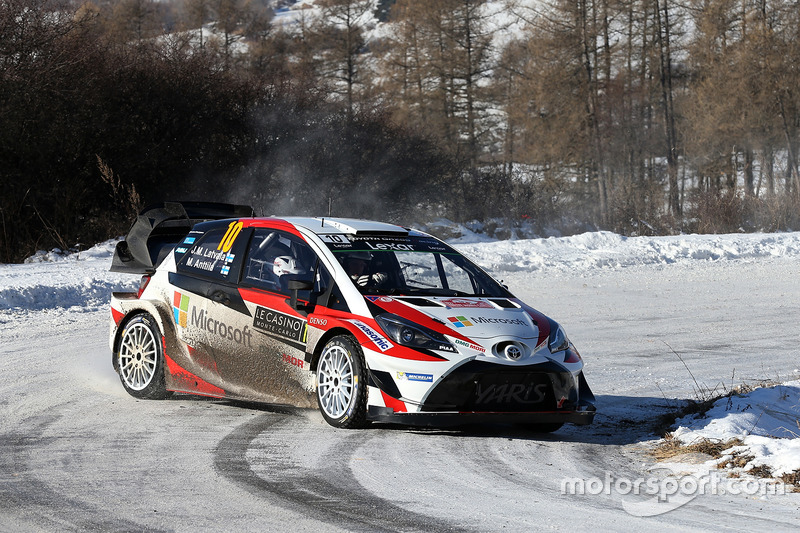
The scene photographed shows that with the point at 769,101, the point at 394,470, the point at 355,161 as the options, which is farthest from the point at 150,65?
the point at 769,101

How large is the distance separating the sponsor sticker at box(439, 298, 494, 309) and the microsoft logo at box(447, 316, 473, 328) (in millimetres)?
207

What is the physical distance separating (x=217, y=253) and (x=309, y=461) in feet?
8.65

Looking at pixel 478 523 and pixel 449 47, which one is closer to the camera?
pixel 478 523

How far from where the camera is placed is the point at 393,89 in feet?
132

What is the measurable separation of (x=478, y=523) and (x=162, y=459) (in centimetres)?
218

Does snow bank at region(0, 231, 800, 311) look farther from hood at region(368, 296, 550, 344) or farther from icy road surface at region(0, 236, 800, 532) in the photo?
hood at region(368, 296, 550, 344)

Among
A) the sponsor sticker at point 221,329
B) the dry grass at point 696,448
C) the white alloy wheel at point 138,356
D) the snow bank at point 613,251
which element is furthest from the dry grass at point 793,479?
the snow bank at point 613,251

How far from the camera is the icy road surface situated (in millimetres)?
4492

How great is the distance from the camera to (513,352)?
6195mm

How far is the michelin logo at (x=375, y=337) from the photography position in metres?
6.22

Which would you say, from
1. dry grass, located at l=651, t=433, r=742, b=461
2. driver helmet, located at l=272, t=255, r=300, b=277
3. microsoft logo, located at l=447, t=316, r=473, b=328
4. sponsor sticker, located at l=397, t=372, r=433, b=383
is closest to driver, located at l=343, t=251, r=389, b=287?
driver helmet, located at l=272, t=255, r=300, b=277

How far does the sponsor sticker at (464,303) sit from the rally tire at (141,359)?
8.20 ft

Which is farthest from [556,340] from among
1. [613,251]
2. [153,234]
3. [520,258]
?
[613,251]

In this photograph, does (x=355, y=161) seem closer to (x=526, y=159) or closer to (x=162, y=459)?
(x=526, y=159)
